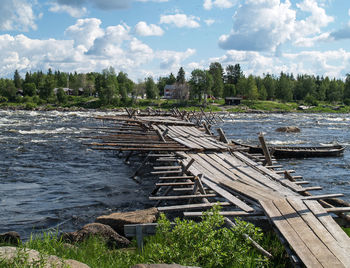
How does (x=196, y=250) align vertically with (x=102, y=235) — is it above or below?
above

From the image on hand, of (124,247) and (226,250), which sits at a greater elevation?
(226,250)

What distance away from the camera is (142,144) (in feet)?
48.3

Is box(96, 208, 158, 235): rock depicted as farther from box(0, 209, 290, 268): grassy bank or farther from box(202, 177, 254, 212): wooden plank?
box(0, 209, 290, 268): grassy bank

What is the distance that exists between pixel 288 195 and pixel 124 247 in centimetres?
362

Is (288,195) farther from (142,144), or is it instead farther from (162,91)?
(162,91)

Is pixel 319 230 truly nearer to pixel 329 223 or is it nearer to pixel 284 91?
pixel 329 223

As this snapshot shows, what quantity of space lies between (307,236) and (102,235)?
402 centimetres

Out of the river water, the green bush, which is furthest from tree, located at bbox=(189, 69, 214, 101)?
the green bush

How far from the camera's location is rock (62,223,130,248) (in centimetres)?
727

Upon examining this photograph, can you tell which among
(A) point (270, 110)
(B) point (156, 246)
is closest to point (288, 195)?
(B) point (156, 246)

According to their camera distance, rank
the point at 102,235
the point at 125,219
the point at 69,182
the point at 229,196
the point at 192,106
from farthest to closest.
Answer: the point at 192,106, the point at 69,182, the point at 125,219, the point at 229,196, the point at 102,235

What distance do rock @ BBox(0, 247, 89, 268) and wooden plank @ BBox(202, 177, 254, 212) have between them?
3.60 meters

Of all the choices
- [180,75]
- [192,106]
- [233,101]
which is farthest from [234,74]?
[192,106]

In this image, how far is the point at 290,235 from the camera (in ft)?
18.8
